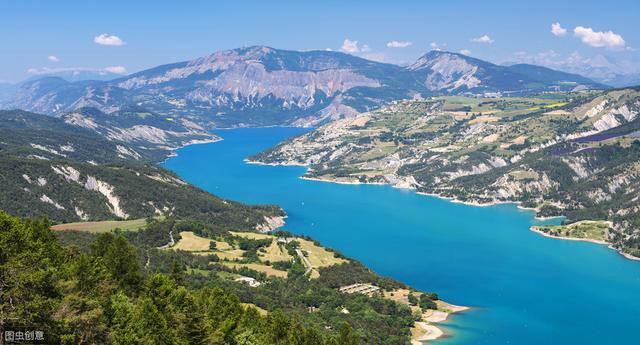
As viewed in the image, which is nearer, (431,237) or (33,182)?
(431,237)

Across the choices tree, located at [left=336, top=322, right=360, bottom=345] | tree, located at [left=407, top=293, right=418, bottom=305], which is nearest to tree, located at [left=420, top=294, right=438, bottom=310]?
tree, located at [left=407, top=293, right=418, bottom=305]

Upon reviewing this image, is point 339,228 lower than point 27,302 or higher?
lower

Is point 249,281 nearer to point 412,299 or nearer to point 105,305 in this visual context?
point 412,299

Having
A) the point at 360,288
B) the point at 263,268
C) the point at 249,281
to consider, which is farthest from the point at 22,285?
the point at 263,268

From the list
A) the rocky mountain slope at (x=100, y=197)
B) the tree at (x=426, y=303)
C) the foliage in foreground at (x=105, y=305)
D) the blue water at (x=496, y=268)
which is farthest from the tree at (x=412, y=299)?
the rocky mountain slope at (x=100, y=197)

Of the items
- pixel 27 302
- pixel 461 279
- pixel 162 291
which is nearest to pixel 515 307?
pixel 461 279

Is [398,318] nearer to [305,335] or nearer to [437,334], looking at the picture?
[437,334]

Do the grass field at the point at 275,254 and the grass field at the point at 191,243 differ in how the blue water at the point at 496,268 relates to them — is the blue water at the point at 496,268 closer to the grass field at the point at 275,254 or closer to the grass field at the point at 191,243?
the grass field at the point at 275,254

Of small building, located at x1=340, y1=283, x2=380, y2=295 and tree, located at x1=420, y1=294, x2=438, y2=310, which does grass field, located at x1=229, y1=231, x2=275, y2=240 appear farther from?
tree, located at x1=420, y1=294, x2=438, y2=310
